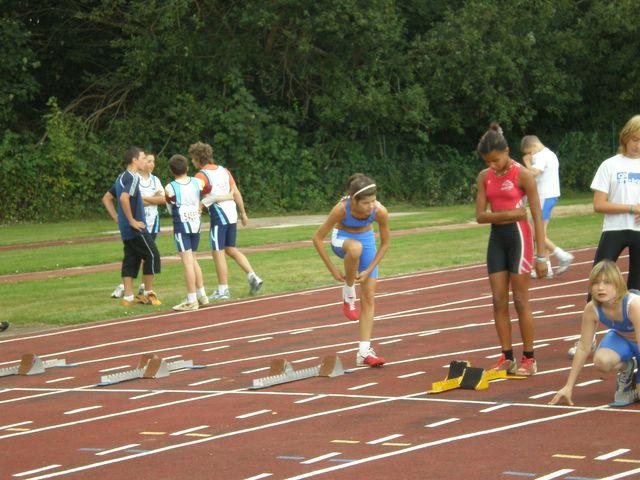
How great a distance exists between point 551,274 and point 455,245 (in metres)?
6.26

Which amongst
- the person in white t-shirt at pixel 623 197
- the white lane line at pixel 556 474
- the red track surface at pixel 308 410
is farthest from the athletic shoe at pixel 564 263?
the white lane line at pixel 556 474

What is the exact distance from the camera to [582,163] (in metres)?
43.9

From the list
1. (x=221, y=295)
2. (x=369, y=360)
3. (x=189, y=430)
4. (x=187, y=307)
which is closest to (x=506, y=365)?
(x=369, y=360)

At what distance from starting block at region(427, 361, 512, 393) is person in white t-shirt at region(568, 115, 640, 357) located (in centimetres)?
154

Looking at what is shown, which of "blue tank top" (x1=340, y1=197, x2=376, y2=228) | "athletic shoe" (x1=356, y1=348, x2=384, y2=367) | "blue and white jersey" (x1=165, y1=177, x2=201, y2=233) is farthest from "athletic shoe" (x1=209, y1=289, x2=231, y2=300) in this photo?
"blue tank top" (x1=340, y1=197, x2=376, y2=228)

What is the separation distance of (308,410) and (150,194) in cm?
829

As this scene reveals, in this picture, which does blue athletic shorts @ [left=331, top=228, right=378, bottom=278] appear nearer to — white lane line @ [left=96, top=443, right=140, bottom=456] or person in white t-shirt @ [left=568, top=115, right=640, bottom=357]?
person in white t-shirt @ [left=568, top=115, right=640, bottom=357]

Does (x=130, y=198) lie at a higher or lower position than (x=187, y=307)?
higher

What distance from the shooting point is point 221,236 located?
16.9 m

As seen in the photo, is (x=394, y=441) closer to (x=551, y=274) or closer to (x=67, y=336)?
(x=67, y=336)

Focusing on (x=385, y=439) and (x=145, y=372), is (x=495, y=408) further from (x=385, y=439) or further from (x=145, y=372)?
(x=145, y=372)

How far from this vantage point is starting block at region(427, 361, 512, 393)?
31.6 feet

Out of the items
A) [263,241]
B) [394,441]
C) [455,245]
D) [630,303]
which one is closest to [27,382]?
[394,441]

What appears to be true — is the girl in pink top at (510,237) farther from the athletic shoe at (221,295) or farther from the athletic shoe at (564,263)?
the athletic shoe at (221,295)
